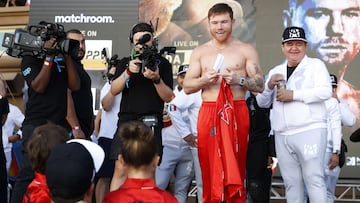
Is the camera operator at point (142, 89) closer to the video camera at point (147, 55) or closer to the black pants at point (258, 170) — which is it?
the video camera at point (147, 55)

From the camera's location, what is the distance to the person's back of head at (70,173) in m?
2.64

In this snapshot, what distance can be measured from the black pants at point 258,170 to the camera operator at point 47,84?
2366 millimetres

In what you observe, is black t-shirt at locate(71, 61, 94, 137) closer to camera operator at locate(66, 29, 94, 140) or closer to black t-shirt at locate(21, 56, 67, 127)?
camera operator at locate(66, 29, 94, 140)

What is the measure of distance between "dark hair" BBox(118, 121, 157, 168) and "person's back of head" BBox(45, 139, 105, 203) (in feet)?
1.40

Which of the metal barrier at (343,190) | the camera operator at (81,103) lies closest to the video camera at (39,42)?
the camera operator at (81,103)

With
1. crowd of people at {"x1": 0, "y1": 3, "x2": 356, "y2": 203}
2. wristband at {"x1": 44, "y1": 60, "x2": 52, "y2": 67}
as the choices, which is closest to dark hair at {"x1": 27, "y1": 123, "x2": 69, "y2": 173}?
crowd of people at {"x1": 0, "y1": 3, "x2": 356, "y2": 203}

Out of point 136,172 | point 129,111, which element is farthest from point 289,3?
point 136,172

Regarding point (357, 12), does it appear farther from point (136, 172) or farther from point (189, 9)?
point (136, 172)

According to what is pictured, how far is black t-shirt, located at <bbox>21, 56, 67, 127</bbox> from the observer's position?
14.4 ft

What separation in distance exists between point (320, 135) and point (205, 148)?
1.00 meters

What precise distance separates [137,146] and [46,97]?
1480 mm

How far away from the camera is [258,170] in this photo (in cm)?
628

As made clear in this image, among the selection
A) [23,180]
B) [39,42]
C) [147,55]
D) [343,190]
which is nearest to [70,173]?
[23,180]

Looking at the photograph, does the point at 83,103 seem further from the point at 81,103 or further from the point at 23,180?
the point at 23,180
